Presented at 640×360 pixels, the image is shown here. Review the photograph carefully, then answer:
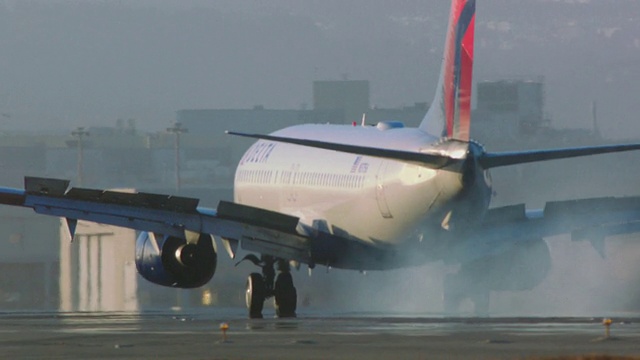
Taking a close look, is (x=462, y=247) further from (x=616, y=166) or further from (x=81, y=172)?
(x=81, y=172)

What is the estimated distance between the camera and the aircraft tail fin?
146ft

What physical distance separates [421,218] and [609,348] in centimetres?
1656

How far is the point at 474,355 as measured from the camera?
28.9 m

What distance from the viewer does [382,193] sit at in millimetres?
48594

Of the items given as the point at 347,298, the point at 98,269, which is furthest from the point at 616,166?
the point at 98,269

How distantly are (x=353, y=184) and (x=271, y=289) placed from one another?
386 cm

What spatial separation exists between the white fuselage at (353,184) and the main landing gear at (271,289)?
84.0 inches

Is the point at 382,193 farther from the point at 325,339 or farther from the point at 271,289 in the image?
the point at 325,339

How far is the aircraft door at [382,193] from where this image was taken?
4831cm

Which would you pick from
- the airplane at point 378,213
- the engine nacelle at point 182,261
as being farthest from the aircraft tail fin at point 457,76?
the engine nacelle at point 182,261

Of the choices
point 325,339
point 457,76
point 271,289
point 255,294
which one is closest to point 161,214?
point 255,294

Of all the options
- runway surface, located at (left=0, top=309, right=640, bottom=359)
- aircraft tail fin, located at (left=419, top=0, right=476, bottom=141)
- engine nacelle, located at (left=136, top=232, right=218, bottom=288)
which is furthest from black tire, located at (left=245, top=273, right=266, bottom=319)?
aircraft tail fin, located at (left=419, top=0, right=476, bottom=141)

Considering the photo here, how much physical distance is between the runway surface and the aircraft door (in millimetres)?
4986

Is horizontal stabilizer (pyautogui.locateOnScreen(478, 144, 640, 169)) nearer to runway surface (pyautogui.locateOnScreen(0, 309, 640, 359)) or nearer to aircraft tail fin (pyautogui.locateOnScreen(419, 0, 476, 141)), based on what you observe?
aircraft tail fin (pyautogui.locateOnScreen(419, 0, 476, 141))
